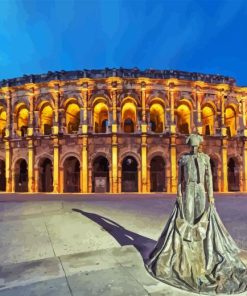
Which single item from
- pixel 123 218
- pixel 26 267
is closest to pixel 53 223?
pixel 123 218

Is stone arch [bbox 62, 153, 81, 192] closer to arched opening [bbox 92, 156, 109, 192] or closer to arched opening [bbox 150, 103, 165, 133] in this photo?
arched opening [bbox 92, 156, 109, 192]

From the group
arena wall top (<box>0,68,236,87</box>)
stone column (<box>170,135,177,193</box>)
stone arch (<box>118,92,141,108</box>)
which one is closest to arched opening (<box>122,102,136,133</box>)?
stone arch (<box>118,92,141,108</box>)

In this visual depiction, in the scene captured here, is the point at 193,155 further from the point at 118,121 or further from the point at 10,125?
the point at 10,125

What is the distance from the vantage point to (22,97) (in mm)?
23906

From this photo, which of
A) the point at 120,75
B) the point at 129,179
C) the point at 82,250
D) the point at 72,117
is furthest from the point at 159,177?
the point at 82,250

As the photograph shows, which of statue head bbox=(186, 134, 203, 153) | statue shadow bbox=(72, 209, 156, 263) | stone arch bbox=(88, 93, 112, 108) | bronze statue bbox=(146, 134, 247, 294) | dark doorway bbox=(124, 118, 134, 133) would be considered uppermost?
stone arch bbox=(88, 93, 112, 108)

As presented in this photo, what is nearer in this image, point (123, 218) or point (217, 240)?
point (217, 240)

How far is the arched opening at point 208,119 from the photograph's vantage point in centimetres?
2445

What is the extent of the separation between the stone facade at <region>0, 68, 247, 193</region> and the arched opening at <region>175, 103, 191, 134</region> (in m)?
0.14

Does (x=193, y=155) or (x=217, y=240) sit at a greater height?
(x=193, y=155)

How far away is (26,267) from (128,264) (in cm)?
193

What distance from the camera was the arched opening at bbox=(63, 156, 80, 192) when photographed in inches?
913

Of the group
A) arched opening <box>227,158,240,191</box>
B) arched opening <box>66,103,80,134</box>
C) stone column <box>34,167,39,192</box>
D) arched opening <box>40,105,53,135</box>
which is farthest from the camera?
arched opening <box>227,158,240,191</box>

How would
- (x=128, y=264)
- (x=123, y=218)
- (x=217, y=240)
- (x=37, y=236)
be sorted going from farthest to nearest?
1. (x=123, y=218)
2. (x=37, y=236)
3. (x=128, y=264)
4. (x=217, y=240)
